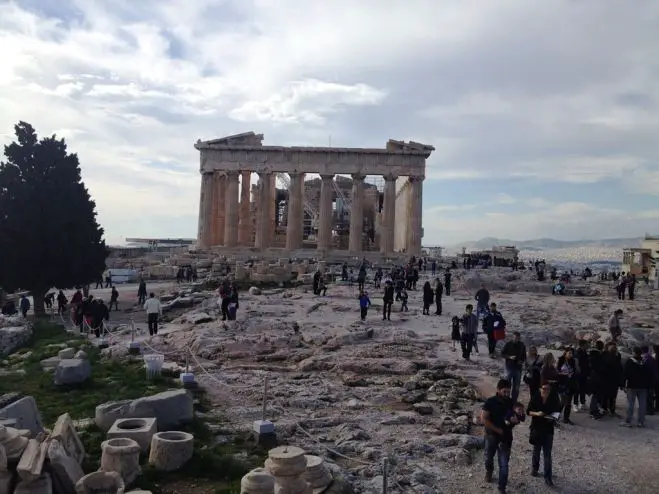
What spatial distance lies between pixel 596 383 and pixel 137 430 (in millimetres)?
7861

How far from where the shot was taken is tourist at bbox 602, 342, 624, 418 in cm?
1141

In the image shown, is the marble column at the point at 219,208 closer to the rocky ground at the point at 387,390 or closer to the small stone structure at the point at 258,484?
the rocky ground at the point at 387,390

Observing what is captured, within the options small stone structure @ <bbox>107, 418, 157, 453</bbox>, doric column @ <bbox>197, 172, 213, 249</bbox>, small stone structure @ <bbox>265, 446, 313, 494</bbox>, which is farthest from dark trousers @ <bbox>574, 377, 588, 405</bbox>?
doric column @ <bbox>197, 172, 213, 249</bbox>

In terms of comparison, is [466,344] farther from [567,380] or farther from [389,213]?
[389,213]

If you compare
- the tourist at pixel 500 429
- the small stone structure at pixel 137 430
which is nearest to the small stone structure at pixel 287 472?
the small stone structure at pixel 137 430

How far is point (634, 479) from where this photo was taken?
8.73 meters

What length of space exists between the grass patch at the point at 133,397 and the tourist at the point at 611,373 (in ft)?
20.8

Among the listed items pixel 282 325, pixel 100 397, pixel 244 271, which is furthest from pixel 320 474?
pixel 244 271

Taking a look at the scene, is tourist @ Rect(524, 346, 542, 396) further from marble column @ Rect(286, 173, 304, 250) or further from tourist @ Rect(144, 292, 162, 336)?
marble column @ Rect(286, 173, 304, 250)

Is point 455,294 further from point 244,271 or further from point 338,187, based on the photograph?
point 338,187

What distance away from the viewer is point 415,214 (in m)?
51.6

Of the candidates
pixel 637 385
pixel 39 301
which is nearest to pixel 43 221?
pixel 39 301

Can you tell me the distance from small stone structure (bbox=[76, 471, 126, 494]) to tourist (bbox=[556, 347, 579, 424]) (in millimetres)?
7382

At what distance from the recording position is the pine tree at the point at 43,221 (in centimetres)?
2748
